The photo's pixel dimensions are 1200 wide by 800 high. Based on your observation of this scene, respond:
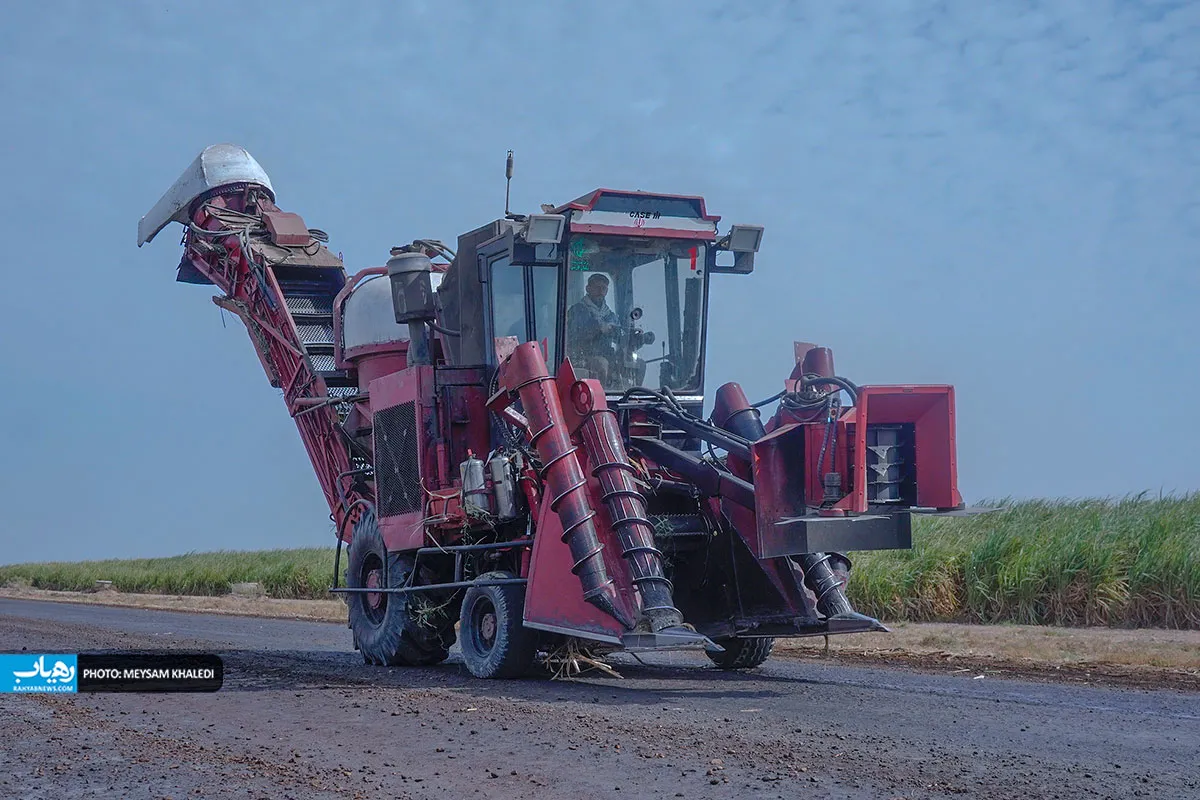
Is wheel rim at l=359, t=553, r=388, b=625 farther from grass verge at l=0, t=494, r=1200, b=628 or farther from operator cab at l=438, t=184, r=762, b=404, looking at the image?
grass verge at l=0, t=494, r=1200, b=628

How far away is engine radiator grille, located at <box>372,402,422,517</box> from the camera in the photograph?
12148 millimetres

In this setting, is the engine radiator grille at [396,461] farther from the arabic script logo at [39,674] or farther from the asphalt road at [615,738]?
the arabic script logo at [39,674]

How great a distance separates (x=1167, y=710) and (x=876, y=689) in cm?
194

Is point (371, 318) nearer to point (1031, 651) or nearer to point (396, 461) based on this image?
Result: point (396, 461)

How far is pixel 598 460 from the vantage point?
32.2ft

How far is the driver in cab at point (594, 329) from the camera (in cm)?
1148

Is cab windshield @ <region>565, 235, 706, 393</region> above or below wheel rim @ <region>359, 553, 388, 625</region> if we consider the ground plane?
above

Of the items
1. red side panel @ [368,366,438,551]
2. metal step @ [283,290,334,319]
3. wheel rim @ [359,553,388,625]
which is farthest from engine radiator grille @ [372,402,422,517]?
metal step @ [283,290,334,319]

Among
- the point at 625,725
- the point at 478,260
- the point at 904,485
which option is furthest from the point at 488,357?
the point at 625,725

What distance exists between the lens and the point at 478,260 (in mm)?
11945

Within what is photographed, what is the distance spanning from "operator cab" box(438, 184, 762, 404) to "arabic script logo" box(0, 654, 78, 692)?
13.9 ft

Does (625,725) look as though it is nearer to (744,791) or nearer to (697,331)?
(744,791)

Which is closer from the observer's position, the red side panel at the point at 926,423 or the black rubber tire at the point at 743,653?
the red side panel at the point at 926,423

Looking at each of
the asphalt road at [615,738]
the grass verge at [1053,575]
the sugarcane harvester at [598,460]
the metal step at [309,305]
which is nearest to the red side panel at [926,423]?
the sugarcane harvester at [598,460]
